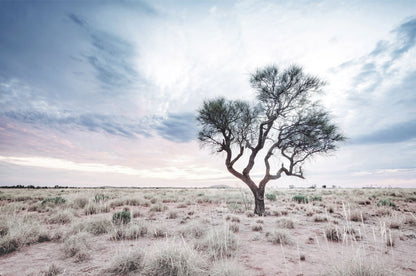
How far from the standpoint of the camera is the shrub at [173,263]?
4137mm

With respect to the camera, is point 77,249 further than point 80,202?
No

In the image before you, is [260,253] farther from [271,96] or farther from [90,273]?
[271,96]

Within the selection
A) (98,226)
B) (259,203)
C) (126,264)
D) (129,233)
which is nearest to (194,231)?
(129,233)

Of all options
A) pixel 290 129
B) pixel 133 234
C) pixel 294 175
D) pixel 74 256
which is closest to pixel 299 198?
pixel 294 175

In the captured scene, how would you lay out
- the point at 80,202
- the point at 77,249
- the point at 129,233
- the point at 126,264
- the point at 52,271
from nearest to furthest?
the point at 52,271 < the point at 126,264 < the point at 77,249 < the point at 129,233 < the point at 80,202

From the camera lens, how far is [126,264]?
181 inches

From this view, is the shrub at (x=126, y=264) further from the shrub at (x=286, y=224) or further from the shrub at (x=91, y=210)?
the shrub at (x=91, y=210)

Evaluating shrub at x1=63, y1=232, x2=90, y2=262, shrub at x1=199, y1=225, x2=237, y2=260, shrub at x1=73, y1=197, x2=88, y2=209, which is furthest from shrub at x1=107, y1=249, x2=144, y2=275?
shrub at x1=73, y1=197, x2=88, y2=209

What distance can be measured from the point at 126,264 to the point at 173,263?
124cm

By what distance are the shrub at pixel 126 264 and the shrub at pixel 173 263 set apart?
310 millimetres

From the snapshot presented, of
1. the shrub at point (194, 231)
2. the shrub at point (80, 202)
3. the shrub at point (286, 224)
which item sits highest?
the shrub at point (80, 202)

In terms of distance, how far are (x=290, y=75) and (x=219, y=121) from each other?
214 inches

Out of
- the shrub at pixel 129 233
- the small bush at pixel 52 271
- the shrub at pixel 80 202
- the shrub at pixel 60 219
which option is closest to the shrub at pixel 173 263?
the small bush at pixel 52 271

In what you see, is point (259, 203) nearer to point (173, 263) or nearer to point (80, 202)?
point (173, 263)
